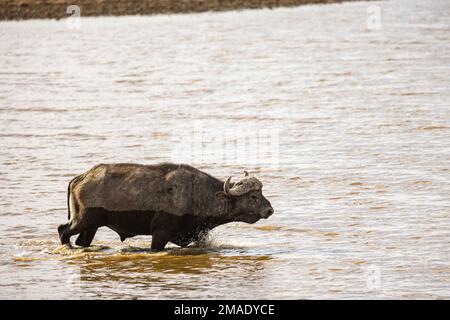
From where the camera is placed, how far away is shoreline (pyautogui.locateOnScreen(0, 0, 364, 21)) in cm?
5153

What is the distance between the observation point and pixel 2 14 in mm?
51219

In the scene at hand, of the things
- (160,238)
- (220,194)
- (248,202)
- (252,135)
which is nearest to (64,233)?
(160,238)

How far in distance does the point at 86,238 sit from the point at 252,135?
10214mm

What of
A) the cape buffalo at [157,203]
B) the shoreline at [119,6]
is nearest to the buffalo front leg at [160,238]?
the cape buffalo at [157,203]

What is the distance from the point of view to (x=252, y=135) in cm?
2597

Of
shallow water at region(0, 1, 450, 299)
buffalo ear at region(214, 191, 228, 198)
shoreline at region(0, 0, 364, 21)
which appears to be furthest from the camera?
shoreline at region(0, 0, 364, 21)

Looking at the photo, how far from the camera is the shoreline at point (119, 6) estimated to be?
51531mm

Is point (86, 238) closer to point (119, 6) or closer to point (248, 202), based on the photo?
point (248, 202)

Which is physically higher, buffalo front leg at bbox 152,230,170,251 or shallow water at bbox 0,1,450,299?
buffalo front leg at bbox 152,230,170,251

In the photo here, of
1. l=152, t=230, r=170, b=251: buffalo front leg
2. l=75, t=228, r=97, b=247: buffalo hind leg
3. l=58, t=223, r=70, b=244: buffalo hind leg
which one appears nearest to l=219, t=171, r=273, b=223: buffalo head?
l=152, t=230, r=170, b=251: buffalo front leg

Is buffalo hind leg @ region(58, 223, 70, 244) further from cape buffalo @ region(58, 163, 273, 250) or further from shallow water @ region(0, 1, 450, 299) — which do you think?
shallow water @ region(0, 1, 450, 299)

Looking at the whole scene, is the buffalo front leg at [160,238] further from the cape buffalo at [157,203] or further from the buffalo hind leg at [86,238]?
the buffalo hind leg at [86,238]

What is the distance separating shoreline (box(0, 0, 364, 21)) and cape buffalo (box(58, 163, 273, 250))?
1434 inches

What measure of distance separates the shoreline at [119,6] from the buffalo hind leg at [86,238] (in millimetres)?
36188
